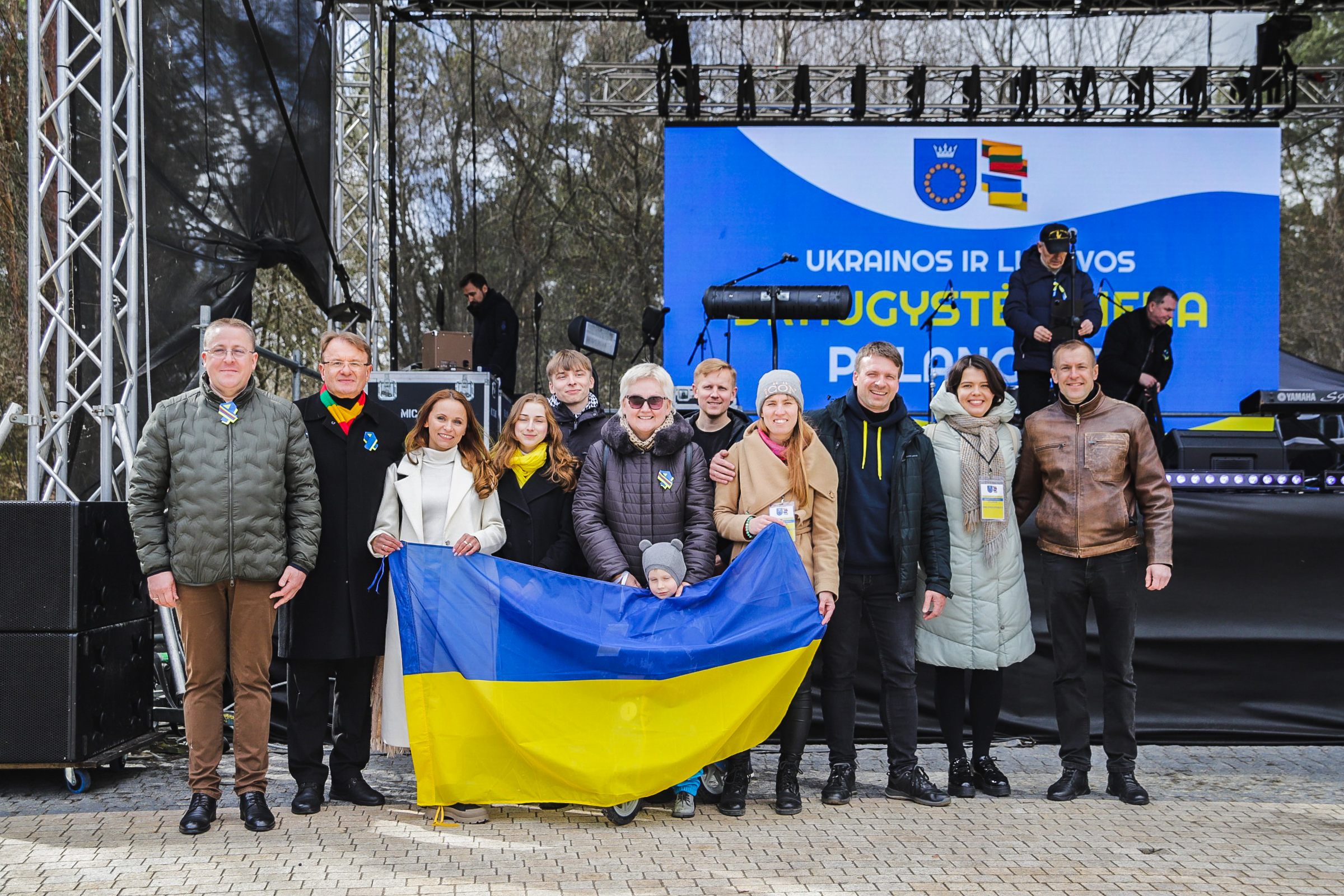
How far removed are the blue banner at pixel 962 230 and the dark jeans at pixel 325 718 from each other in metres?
5.84

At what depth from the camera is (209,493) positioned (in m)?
3.80

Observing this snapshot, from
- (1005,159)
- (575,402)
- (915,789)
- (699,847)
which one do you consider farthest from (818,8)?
(699,847)

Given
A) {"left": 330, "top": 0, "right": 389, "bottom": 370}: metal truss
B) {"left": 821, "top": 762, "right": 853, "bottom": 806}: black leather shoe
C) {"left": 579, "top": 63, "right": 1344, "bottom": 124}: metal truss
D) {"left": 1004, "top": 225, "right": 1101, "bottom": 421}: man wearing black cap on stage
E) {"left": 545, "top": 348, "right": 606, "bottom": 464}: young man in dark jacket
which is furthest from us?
{"left": 579, "top": 63, "right": 1344, "bottom": 124}: metal truss

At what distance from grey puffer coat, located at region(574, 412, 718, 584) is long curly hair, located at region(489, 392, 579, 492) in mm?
147

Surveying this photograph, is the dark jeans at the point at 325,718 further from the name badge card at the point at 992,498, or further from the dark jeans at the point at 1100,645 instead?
the dark jeans at the point at 1100,645

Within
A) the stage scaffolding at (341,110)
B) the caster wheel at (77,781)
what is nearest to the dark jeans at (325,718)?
the caster wheel at (77,781)

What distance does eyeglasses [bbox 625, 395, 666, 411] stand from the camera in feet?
13.3

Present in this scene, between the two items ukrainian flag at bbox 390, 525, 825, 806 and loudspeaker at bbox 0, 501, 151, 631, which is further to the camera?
loudspeaker at bbox 0, 501, 151, 631

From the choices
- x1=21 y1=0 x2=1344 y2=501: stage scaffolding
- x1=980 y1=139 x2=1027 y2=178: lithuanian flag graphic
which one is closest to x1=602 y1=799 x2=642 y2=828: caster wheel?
x1=21 y1=0 x2=1344 y2=501: stage scaffolding

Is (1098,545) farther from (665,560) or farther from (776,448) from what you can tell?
(665,560)

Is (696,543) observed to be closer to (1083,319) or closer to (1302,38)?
(1083,319)

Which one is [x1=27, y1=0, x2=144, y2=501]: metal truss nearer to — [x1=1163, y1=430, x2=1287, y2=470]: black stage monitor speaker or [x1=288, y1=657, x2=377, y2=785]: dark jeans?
[x1=288, y1=657, x2=377, y2=785]: dark jeans

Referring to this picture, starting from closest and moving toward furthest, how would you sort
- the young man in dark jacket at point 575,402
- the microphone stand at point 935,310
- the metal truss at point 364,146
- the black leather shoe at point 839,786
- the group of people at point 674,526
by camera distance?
the group of people at point 674,526 → the black leather shoe at point 839,786 → the young man in dark jacket at point 575,402 → the metal truss at point 364,146 → the microphone stand at point 935,310

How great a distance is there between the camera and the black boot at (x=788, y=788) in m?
4.08
